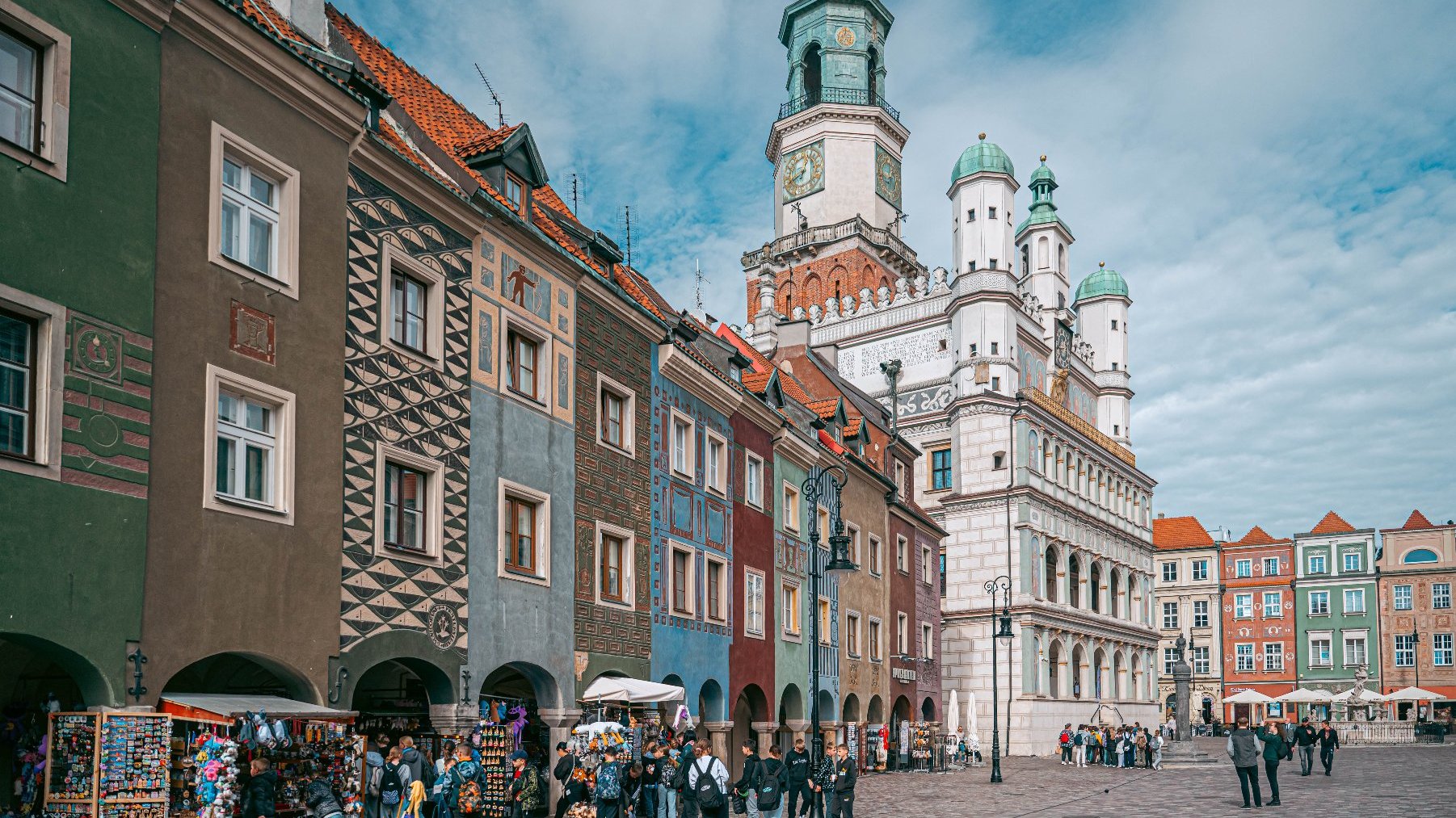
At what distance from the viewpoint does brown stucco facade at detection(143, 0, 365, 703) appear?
14008mm

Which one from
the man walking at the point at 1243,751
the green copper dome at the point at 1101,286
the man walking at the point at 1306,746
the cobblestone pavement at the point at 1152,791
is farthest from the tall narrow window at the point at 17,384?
the green copper dome at the point at 1101,286

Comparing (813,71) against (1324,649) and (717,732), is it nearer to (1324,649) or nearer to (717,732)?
(1324,649)

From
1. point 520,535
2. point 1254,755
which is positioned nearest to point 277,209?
point 520,535

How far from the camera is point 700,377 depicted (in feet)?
94.9

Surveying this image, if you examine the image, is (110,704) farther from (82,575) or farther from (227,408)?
(227,408)

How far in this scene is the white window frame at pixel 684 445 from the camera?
2755 centimetres

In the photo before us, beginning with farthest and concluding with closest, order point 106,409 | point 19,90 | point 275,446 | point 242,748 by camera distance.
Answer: point 275,446, point 242,748, point 106,409, point 19,90

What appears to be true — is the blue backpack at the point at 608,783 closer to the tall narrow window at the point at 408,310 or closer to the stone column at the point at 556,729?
the stone column at the point at 556,729

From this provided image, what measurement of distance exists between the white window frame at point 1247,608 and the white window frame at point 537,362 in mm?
85187

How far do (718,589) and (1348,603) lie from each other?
7578 cm

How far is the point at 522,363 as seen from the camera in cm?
2202

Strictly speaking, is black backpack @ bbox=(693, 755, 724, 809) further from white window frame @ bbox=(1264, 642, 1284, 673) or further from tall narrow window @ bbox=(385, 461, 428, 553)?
white window frame @ bbox=(1264, 642, 1284, 673)

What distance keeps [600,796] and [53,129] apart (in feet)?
35.1

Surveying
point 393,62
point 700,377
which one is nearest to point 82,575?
point 393,62
